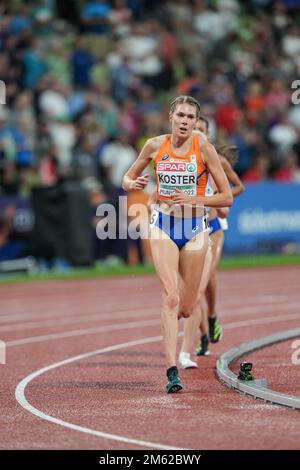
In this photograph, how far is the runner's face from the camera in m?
9.02

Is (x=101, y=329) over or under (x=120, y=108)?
under

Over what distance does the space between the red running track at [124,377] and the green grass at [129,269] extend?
212 cm

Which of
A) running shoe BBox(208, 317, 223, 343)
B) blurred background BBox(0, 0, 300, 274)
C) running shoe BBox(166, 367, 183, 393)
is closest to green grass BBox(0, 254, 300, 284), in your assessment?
blurred background BBox(0, 0, 300, 274)

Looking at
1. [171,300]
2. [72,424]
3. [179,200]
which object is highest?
[179,200]

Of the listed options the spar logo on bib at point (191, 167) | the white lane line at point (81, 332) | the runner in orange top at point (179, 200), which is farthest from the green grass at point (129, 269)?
the spar logo on bib at point (191, 167)

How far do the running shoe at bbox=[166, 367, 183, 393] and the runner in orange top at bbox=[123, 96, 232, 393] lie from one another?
137 mm

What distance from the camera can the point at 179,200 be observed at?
884 cm

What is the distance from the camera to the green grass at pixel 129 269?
65.9ft

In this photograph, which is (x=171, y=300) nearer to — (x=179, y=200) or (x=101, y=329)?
(x=179, y=200)

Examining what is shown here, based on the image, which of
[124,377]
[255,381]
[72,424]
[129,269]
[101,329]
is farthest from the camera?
[129,269]

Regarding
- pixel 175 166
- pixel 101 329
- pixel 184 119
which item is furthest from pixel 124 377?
pixel 101 329

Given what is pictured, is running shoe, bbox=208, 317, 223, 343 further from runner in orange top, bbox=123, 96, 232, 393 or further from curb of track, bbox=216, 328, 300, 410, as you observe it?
runner in orange top, bbox=123, 96, 232, 393

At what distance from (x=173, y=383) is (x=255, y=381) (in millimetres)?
596

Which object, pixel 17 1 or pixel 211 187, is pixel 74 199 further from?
pixel 211 187
